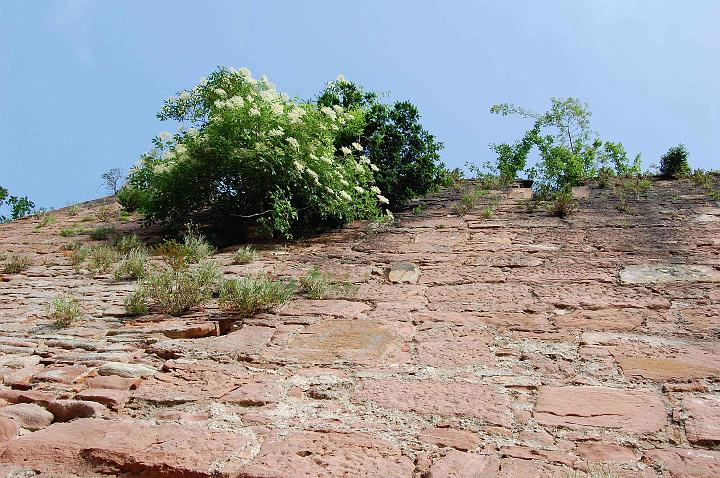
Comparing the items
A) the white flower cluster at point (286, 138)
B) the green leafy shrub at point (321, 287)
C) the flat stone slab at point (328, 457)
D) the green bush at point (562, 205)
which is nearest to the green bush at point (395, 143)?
the white flower cluster at point (286, 138)

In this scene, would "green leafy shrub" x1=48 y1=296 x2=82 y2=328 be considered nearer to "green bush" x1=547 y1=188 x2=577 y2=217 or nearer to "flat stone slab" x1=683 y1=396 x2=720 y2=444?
"flat stone slab" x1=683 y1=396 x2=720 y2=444

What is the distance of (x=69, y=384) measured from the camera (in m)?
2.80

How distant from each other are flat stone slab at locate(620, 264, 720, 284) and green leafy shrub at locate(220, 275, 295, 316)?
2423 millimetres

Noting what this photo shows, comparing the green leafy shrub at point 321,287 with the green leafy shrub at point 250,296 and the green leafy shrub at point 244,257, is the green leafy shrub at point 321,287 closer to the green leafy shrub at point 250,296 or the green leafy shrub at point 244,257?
the green leafy shrub at point 250,296

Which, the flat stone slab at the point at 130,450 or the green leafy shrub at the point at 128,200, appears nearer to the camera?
the flat stone slab at the point at 130,450

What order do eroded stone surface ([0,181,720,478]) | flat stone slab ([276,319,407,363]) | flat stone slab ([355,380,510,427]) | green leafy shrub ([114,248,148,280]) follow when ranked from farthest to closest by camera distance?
green leafy shrub ([114,248,148,280]), flat stone slab ([276,319,407,363]), flat stone slab ([355,380,510,427]), eroded stone surface ([0,181,720,478])

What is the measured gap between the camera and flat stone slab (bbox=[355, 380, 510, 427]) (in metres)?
2.50

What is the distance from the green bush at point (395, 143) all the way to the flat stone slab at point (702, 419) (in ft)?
16.0

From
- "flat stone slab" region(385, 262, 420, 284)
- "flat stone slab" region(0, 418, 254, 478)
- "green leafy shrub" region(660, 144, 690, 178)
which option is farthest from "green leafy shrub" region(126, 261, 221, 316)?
"green leafy shrub" region(660, 144, 690, 178)

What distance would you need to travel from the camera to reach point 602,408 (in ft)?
8.21

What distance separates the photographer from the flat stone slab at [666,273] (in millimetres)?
4262

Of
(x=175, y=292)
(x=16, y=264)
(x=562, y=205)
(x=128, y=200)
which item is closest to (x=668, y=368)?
(x=175, y=292)

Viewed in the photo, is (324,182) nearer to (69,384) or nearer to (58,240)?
(58,240)

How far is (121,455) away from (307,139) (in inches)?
176
